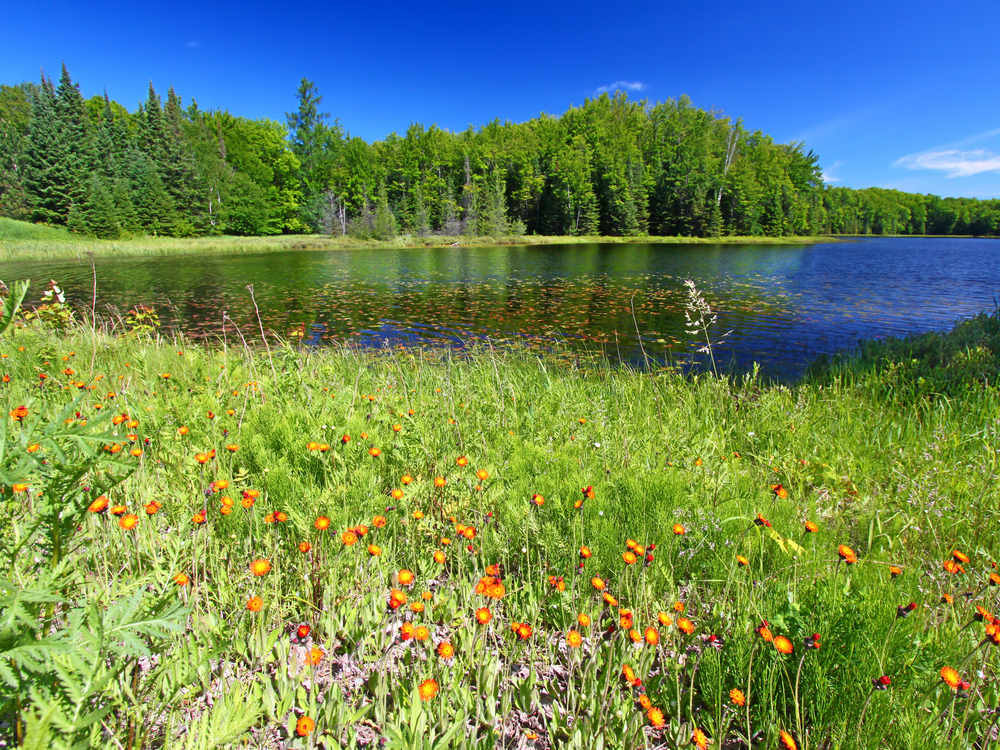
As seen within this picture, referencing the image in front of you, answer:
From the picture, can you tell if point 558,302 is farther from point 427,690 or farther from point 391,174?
point 391,174

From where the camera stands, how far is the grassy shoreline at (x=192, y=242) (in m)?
30.0

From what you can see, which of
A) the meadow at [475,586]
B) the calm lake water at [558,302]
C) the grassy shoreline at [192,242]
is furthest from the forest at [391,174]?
the meadow at [475,586]

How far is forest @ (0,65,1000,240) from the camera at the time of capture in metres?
44.1

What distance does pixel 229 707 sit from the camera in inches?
45.7

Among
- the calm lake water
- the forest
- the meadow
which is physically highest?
the forest

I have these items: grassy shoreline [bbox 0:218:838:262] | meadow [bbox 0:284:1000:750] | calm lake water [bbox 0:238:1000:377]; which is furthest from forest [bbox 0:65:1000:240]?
meadow [bbox 0:284:1000:750]

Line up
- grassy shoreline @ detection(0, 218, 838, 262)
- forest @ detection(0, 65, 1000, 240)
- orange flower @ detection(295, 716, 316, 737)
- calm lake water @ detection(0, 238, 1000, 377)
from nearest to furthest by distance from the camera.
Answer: orange flower @ detection(295, 716, 316, 737) < calm lake water @ detection(0, 238, 1000, 377) < grassy shoreline @ detection(0, 218, 838, 262) < forest @ detection(0, 65, 1000, 240)

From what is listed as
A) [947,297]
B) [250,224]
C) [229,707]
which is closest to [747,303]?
[947,297]

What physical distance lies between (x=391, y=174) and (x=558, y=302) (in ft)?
168

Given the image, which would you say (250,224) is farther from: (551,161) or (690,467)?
(690,467)

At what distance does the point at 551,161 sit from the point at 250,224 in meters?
37.6

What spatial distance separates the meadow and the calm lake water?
536cm

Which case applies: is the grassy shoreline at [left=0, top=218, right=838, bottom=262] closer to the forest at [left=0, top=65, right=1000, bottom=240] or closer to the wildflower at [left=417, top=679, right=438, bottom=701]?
the forest at [left=0, top=65, right=1000, bottom=240]

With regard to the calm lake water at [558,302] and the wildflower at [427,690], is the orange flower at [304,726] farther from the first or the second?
the calm lake water at [558,302]
